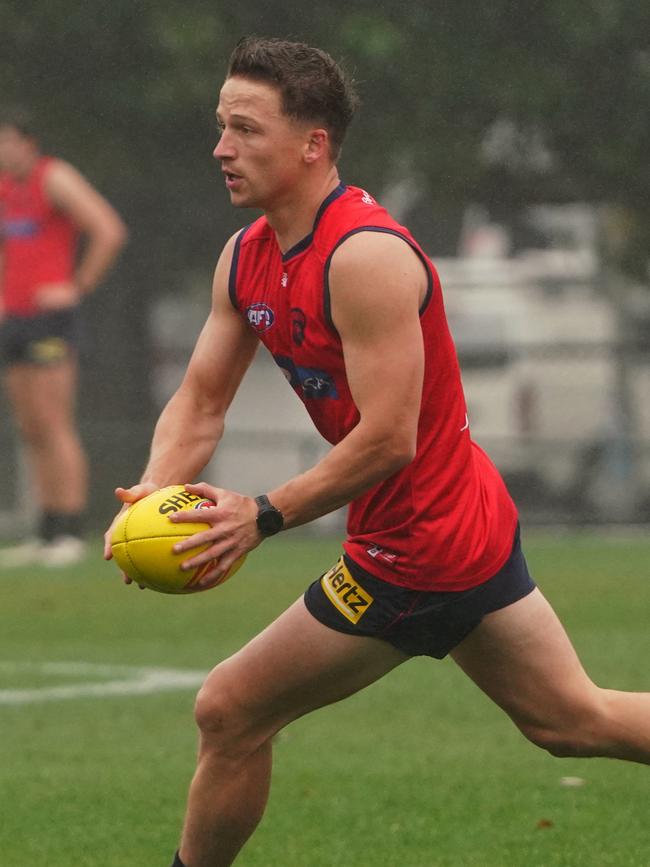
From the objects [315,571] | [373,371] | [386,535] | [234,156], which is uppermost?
[234,156]

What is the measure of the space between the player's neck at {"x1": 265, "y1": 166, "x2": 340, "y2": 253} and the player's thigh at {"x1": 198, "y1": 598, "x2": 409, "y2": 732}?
96 cm

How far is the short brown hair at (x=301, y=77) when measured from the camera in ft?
16.4

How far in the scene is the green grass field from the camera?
5.93 m

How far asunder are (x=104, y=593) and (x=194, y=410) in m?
6.90

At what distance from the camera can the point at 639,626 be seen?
1071 cm

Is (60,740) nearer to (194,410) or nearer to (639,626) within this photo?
(194,410)

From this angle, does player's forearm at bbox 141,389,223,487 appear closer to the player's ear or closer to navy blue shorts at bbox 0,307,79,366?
the player's ear

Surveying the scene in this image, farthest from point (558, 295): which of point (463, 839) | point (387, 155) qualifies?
point (463, 839)

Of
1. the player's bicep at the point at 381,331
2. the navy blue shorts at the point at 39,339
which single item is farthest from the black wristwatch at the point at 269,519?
the navy blue shorts at the point at 39,339

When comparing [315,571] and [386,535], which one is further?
[315,571]

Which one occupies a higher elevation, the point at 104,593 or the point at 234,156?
the point at 234,156

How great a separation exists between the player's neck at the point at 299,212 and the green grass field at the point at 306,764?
1891 millimetres

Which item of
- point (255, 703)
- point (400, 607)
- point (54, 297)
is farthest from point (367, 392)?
point (54, 297)

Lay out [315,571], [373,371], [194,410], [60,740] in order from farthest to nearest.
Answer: [315,571], [60,740], [194,410], [373,371]
